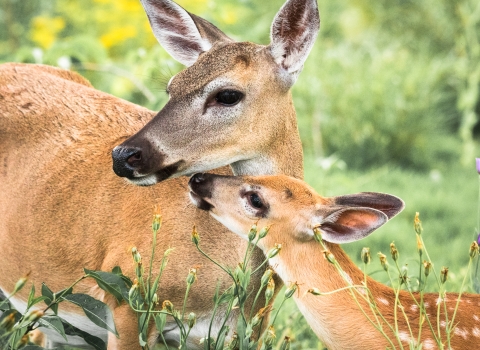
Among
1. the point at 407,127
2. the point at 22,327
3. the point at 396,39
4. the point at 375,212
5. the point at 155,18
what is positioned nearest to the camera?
the point at 22,327

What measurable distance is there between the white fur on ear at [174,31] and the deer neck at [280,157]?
1.91 feet

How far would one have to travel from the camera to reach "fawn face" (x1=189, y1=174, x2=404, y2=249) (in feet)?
11.1

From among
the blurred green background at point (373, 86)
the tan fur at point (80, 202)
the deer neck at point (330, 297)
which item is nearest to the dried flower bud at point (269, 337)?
the deer neck at point (330, 297)

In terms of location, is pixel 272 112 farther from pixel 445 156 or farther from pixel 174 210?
pixel 445 156

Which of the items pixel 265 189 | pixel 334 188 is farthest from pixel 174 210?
pixel 334 188

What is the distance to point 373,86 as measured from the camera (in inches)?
341

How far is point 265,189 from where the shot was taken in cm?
339

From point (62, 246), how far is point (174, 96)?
2.78 feet

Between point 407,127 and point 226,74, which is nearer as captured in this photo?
point 226,74

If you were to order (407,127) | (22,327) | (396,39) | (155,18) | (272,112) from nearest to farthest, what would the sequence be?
(22,327) → (272,112) → (155,18) → (407,127) → (396,39)

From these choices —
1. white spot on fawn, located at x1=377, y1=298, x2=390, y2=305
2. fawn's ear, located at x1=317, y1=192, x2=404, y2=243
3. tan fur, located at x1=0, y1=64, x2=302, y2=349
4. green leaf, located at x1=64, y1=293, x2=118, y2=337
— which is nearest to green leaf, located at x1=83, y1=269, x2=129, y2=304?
green leaf, located at x1=64, y1=293, x2=118, y2=337

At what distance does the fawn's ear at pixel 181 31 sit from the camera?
3.87 meters

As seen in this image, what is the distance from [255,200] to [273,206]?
0.07 metres

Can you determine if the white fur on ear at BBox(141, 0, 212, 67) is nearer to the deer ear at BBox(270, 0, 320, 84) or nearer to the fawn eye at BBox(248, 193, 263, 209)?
the deer ear at BBox(270, 0, 320, 84)
